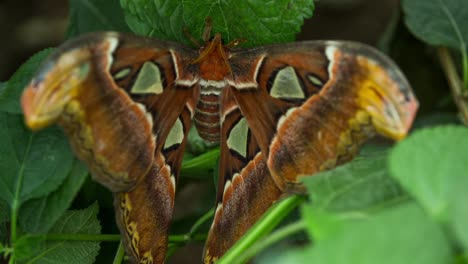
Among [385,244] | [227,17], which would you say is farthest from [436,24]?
[385,244]

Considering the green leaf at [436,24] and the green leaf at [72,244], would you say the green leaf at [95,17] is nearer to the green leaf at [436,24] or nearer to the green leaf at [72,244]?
the green leaf at [72,244]

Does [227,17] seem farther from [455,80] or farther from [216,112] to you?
[455,80]

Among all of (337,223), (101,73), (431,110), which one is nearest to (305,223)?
(337,223)

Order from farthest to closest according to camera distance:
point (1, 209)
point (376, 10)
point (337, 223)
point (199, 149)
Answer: point (376, 10) → point (199, 149) → point (1, 209) → point (337, 223)

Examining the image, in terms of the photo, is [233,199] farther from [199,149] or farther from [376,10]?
[376,10]

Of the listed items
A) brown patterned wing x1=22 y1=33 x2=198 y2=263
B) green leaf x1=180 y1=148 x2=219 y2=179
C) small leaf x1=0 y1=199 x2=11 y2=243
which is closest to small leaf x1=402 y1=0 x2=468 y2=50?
green leaf x1=180 y1=148 x2=219 y2=179

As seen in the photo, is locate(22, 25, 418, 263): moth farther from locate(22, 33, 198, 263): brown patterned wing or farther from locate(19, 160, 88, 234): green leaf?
locate(19, 160, 88, 234): green leaf

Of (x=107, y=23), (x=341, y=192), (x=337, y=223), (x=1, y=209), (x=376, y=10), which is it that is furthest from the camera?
(x=376, y=10)
